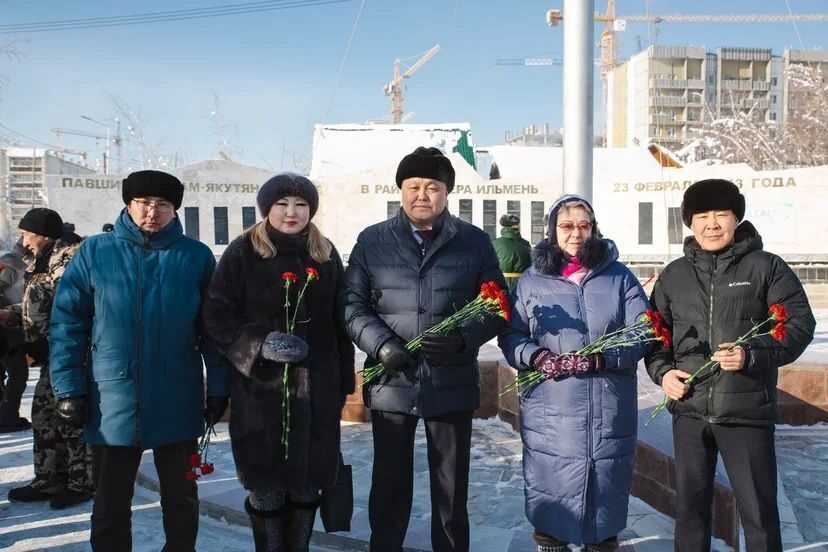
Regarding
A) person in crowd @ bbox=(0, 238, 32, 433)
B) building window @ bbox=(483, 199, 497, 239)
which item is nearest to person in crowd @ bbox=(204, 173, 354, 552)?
person in crowd @ bbox=(0, 238, 32, 433)

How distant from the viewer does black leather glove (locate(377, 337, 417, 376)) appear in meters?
2.61

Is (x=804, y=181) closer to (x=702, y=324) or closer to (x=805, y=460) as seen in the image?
(x=805, y=460)

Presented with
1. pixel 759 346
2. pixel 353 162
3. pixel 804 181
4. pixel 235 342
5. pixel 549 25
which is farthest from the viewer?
pixel 353 162

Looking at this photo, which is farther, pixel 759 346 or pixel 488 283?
pixel 488 283

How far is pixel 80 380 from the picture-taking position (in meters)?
2.69

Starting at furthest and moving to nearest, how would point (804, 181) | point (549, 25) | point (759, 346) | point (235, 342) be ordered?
point (804, 181) < point (549, 25) < point (235, 342) < point (759, 346)

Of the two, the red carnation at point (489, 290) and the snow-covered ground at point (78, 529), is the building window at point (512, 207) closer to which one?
the snow-covered ground at point (78, 529)

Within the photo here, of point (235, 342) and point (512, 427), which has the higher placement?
point (235, 342)

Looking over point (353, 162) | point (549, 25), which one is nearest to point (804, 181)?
point (549, 25)

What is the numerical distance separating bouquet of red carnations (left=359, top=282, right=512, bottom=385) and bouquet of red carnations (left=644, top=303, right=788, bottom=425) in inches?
29.9

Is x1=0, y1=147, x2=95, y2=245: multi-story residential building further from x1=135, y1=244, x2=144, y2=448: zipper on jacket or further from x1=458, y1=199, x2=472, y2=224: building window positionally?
x1=135, y1=244, x2=144, y2=448: zipper on jacket

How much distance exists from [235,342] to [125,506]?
33.1 inches

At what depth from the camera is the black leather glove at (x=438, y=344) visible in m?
2.62

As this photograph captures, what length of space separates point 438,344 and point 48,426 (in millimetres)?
2829
